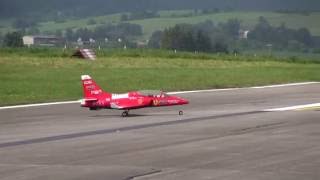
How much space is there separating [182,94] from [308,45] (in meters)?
148

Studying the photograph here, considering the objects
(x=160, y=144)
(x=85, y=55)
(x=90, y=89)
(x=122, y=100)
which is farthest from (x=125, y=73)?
(x=160, y=144)

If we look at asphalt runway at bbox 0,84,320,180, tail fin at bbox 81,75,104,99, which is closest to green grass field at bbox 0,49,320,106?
tail fin at bbox 81,75,104,99

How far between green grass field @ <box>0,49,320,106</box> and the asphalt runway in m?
10.4

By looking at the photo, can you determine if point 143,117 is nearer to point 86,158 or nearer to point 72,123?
point 72,123

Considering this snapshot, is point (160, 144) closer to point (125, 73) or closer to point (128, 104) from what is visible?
point (128, 104)

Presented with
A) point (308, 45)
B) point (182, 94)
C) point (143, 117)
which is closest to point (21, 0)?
point (308, 45)

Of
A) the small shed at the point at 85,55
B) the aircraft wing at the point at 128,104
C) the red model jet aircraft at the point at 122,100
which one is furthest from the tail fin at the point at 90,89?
the small shed at the point at 85,55

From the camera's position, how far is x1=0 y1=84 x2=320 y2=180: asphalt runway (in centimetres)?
1650

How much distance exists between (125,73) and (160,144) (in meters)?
38.7

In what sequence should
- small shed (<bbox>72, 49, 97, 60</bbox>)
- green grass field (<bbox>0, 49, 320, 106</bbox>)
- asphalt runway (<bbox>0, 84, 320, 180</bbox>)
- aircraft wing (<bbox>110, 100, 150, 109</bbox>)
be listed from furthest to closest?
small shed (<bbox>72, 49, 97, 60</bbox>) < green grass field (<bbox>0, 49, 320, 106</bbox>) < aircraft wing (<bbox>110, 100, 150, 109</bbox>) < asphalt runway (<bbox>0, 84, 320, 180</bbox>)

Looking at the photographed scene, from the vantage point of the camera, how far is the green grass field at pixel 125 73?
47.1 m

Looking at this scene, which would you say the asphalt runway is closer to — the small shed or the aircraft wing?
the aircraft wing

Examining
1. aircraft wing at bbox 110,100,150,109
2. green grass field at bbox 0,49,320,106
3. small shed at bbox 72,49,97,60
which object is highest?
small shed at bbox 72,49,97,60

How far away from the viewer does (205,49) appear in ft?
477
